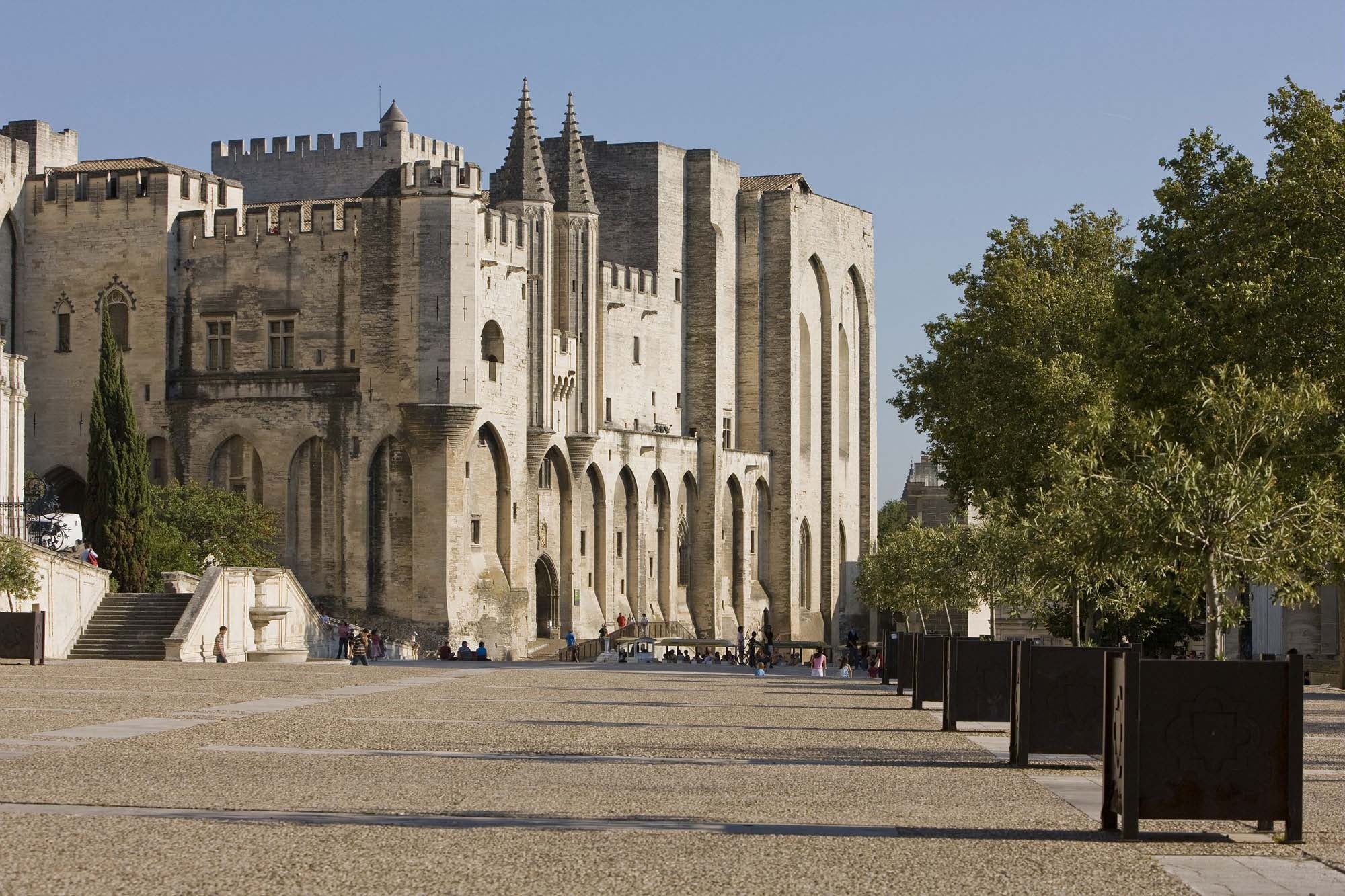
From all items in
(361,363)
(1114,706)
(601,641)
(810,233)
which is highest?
(810,233)

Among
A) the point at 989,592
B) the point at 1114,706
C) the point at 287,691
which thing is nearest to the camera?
the point at 1114,706

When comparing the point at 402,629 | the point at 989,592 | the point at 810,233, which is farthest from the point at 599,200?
the point at 989,592

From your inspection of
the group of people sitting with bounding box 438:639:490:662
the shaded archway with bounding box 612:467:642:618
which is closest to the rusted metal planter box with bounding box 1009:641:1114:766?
the group of people sitting with bounding box 438:639:490:662

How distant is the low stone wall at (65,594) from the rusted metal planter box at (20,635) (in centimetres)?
407

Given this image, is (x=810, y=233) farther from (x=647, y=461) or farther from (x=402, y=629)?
(x=402, y=629)

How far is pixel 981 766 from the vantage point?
16.8 meters

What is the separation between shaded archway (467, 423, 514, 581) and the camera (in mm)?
63312

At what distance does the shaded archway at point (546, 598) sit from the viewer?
2798 inches

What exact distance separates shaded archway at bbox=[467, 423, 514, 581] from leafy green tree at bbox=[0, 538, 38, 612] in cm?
2452

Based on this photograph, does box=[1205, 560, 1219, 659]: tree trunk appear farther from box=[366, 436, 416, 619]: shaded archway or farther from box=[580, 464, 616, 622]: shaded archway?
box=[580, 464, 616, 622]: shaded archway

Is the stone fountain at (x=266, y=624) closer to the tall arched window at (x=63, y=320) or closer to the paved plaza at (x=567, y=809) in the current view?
the tall arched window at (x=63, y=320)

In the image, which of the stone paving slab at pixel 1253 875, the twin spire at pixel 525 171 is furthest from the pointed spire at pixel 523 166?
the stone paving slab at pixel 1253 875

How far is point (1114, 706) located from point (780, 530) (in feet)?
253

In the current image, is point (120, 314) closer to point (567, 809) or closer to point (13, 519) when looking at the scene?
point (13, 519)
